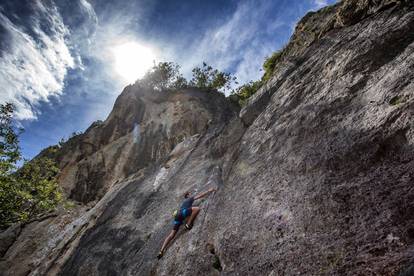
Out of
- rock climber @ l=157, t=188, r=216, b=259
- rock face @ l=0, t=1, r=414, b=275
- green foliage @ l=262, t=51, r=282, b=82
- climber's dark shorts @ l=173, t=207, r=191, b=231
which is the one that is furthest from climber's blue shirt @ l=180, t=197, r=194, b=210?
green foliage @ l=262, t=51, r=282, b=82

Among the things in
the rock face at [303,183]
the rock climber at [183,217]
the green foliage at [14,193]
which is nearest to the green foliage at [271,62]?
the rock face at [303,183]

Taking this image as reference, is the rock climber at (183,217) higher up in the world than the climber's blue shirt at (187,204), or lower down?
lower down

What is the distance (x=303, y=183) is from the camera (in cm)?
640

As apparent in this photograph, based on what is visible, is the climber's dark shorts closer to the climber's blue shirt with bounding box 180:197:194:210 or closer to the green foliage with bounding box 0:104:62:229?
the climber's blue shirt with bounding box 180:197:194:210

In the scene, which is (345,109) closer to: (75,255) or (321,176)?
(321,176)

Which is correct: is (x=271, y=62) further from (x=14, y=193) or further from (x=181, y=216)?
(x=14, y=193)

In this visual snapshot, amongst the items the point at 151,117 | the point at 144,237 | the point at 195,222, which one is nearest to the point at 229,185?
the point at 195,222

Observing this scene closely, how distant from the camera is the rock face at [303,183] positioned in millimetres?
4809

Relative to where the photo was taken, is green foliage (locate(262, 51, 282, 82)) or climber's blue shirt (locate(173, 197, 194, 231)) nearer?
climber's blue shirt (locate(173, 197, 194, 231))

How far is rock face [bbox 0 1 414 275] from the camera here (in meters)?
4.81

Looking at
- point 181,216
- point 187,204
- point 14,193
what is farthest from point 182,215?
point 14,193

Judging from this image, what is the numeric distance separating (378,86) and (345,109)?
985 mm

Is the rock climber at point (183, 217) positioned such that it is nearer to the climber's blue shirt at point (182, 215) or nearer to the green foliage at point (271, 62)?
the climber's blue shirt at point (182, 215)

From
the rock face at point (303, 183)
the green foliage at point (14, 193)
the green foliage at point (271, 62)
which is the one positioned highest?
the green foliage at point (14, 193)
